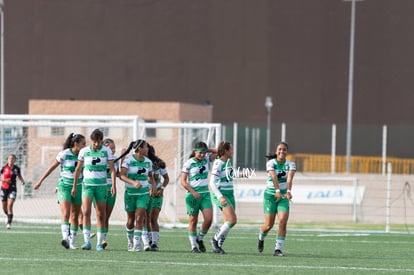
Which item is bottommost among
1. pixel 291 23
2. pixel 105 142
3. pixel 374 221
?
pixel 374 221

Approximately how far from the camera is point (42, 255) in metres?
18.7

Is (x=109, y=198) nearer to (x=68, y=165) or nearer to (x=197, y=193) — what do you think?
(x=68, y=165)

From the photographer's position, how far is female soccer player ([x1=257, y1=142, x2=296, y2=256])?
19812 mm

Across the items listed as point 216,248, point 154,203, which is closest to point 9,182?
point 154,203

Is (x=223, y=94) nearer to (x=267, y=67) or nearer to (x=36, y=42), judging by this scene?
(x=267, y=67)

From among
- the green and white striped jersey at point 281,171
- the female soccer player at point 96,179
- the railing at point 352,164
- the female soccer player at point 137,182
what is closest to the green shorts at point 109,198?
the female soccer player at point 137,182

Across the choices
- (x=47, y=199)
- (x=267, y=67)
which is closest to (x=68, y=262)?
(x=47, y=199)

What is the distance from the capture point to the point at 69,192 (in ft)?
67.5

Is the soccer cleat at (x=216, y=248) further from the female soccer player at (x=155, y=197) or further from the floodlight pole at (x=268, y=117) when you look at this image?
the floodlight pole at (x=268, y=117)

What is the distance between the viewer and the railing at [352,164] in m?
52.9

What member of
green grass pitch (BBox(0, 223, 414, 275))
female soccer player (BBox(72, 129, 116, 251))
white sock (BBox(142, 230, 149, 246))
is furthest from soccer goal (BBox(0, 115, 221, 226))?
female soccer player (BBox(72, 129, 116, 251))

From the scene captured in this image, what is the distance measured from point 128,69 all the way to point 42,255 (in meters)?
44.2

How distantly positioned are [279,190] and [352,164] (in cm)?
3512

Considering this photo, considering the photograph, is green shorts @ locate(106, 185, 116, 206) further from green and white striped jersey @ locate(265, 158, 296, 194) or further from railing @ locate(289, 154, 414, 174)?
railing @ locate(289, 154, 414, 174)
